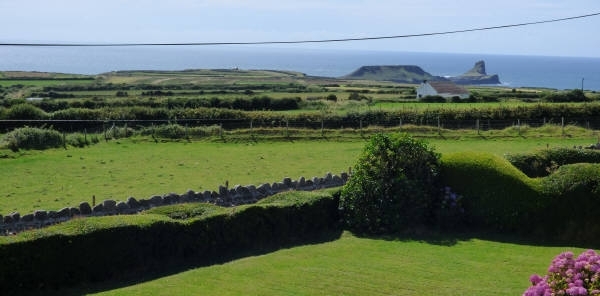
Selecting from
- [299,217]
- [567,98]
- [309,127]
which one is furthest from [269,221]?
[567,98]

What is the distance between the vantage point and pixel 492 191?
20781 millimetres

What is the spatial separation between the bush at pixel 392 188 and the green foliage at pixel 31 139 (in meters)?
27.2

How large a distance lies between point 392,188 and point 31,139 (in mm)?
28812

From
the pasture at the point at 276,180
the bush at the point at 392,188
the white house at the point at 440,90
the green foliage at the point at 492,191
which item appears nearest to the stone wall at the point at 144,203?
the bush at the point at 392,188

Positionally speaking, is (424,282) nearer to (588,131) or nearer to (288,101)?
(588,131)

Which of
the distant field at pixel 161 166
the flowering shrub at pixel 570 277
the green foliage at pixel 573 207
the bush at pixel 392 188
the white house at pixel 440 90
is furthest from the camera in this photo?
the white house at pixel 440 90

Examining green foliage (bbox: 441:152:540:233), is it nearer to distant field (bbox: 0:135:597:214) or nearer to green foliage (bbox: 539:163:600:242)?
green foliage (bbox: 539:163:600:242)

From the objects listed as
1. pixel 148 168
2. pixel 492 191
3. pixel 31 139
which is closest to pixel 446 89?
pixel 31 139

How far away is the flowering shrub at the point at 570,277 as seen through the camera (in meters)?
9.05

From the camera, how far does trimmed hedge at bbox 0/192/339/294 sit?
13.8m

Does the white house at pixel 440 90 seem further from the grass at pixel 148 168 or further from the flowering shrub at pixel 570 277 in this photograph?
the flowering shrub at pixel 570 277

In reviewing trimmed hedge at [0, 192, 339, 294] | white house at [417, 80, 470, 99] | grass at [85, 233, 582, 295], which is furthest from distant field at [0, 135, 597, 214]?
white house at [417, 80, 470, 99]

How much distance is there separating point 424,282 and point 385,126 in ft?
127

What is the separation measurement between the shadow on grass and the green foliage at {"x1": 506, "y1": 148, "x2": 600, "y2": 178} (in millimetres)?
8348
